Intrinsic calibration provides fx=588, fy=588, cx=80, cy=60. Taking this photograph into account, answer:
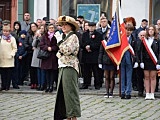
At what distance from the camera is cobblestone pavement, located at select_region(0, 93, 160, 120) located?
40.3 ft

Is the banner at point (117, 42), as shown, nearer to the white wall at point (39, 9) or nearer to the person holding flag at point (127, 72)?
the person holding flag at point (127, 72)

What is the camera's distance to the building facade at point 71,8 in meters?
20.7

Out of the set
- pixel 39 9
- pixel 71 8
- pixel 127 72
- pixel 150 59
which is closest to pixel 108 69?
pixel 127 72

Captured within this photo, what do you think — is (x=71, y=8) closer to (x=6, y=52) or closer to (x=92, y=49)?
(x=92, y=49)

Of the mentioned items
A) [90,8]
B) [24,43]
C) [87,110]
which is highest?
[90,8]

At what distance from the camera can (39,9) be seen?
21438 mm

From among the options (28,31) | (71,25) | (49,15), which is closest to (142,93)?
(28,31)

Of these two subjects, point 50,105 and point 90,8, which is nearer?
point 50,105

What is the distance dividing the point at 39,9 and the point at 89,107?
8463mm

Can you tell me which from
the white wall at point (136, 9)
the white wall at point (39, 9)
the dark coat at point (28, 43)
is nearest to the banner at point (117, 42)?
the dark coat at point (28, 43)

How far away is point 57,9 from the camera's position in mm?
21906

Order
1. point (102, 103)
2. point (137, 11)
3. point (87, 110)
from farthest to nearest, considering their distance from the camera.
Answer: point (137, 11) → point (102, 103) → point (87, 110)

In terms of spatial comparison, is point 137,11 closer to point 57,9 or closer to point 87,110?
point 57,9

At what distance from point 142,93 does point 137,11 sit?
18.6 ft
